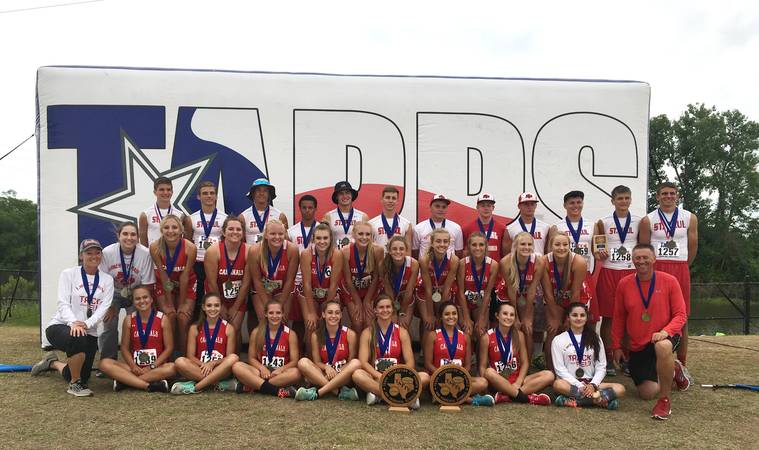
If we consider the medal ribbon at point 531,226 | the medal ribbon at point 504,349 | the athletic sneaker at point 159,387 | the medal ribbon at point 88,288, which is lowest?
the athletic sneaker at point 159,387

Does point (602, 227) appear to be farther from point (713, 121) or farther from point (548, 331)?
point (713, 121)

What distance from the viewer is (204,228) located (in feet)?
17.6

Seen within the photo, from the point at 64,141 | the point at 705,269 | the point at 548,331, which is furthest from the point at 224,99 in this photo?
the point at 705,269

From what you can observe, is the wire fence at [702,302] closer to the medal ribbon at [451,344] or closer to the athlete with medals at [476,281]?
the athlete with medals at [476,281]

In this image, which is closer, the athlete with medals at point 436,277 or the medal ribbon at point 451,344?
the medal ribbon at point 451,344

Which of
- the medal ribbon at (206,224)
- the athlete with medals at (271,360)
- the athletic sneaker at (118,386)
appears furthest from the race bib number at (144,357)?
the medal ribbon at (206,224)

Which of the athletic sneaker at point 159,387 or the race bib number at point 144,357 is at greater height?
the race bib number at point 144,357

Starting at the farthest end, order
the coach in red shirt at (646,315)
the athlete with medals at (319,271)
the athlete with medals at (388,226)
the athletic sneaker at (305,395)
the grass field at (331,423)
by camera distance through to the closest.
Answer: the athlete with medals at (388,226)
the athlete with medals at (319,271)
the coach in red shirt at (646,315)
the athletic sneaker at (305,395)
the grass field at (331,423)

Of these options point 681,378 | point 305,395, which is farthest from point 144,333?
point 681,378

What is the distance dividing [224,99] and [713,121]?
28777 mm

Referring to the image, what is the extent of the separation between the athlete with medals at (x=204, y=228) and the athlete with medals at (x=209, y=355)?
72 cm

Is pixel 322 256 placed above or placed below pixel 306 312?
above

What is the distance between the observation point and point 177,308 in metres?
5.02

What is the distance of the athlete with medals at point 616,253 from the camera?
534 centimetres
